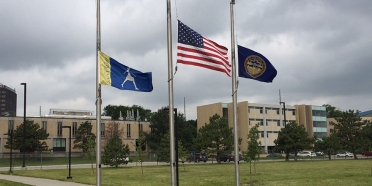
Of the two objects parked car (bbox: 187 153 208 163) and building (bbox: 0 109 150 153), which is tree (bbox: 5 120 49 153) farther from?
parked car (bbox: 187 153 208 163)

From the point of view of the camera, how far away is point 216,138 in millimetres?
55094

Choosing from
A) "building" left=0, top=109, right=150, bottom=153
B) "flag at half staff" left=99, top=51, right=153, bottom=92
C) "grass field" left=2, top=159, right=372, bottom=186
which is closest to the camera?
"flag at half staff" left=99, top=51, right=153, bottom=92

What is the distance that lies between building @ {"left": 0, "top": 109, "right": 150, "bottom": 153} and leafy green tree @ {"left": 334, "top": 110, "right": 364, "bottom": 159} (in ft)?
111

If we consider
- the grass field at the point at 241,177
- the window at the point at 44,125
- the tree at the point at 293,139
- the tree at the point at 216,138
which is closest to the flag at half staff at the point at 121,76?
the grass field at the point at 241,177

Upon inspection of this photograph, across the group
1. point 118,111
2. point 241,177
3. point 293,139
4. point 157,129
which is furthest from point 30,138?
point 118,111

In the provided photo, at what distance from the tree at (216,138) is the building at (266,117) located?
3198cm

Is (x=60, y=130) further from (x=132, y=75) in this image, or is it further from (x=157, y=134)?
(x=132, y=75)

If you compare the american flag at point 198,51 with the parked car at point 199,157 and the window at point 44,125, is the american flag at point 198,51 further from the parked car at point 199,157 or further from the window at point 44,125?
the window at point 44,125

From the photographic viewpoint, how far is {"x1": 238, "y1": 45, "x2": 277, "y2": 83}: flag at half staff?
571 inches

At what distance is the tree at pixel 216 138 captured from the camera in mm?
54906

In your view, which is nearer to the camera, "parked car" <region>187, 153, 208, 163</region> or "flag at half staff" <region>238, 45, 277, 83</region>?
"flag at half staff" <region>238, 45, 277, 83</region>

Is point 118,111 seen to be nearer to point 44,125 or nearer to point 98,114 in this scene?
point 44,125

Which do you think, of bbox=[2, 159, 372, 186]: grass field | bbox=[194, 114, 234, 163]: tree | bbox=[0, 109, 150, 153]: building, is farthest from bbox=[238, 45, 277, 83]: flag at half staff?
bbox=[0, 109, 150, 153]: building

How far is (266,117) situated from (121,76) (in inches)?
3275
